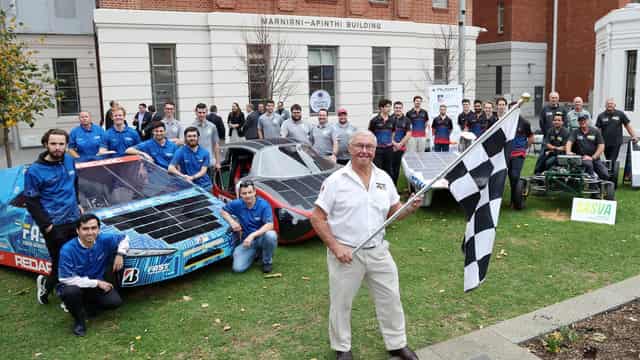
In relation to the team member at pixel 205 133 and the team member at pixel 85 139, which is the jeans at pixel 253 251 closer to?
the team member at pixel 205 133

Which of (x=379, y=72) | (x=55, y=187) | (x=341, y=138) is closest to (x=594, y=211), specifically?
(x=341, y=138)

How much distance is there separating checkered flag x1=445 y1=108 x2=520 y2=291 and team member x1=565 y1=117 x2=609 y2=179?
6.43 meters

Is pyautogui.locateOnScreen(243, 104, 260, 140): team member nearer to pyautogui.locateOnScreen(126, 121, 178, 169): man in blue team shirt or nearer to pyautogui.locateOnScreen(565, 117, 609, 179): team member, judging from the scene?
pyautogui.locateOnScreen(126, 121, 178, 169): man in blue team shirt

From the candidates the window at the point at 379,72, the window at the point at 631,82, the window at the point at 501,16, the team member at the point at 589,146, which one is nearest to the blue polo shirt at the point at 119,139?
the team member at the point at 589,146

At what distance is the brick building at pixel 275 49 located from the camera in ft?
61.1

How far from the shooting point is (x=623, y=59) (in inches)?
872

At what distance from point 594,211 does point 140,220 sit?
22.6 feet

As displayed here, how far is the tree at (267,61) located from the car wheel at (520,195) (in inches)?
494

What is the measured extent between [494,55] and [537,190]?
28.9m

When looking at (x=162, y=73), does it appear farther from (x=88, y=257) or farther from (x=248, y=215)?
(x=88, y=257)

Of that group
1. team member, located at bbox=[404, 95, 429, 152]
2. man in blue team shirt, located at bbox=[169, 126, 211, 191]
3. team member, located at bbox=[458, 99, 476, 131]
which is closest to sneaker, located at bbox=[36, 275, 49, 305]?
man in blue team shirt, located at bbox=[169, 126, 211, 191]

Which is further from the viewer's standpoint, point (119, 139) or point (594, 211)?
point (119, 139)

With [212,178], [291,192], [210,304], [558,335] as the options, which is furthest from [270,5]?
[558,335]

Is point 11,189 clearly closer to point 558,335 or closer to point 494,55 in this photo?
point 558,335
